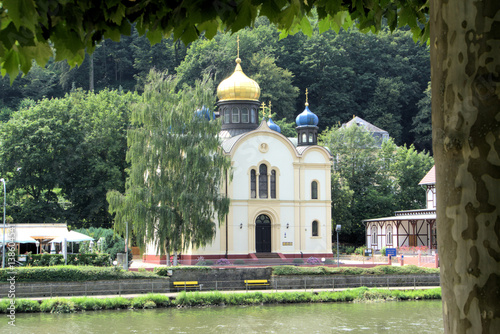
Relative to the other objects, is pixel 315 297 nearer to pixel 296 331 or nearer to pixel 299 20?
pixel 296 331

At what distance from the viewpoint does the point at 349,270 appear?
31016mm

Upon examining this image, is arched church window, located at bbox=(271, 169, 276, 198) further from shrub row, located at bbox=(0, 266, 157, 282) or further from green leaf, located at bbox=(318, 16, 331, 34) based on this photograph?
green leaf, located at bbox=(318, 16, 331, 34)

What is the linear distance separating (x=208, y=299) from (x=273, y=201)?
16797 mm

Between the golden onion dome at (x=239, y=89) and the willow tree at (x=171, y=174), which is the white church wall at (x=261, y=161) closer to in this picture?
the golden onion dome at (x=239, y=89)

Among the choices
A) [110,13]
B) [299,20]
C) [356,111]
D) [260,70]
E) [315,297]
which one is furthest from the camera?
[356,111]

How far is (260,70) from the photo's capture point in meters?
72.5

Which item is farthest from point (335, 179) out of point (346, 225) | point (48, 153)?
point (48, 153)

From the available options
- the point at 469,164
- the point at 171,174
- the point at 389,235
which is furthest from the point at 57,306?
the point at 389,235

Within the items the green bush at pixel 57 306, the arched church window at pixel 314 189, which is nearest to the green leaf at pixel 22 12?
the green bush at pixel 57 306

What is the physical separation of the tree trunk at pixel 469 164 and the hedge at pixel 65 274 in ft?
79.3

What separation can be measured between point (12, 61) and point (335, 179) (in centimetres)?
5061

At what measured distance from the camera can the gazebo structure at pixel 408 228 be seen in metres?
49.1

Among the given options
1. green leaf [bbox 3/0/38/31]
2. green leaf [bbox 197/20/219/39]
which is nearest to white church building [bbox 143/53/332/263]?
green leaf [bbox 197/20/219/39]

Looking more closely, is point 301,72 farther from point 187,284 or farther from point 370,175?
point 187,284
